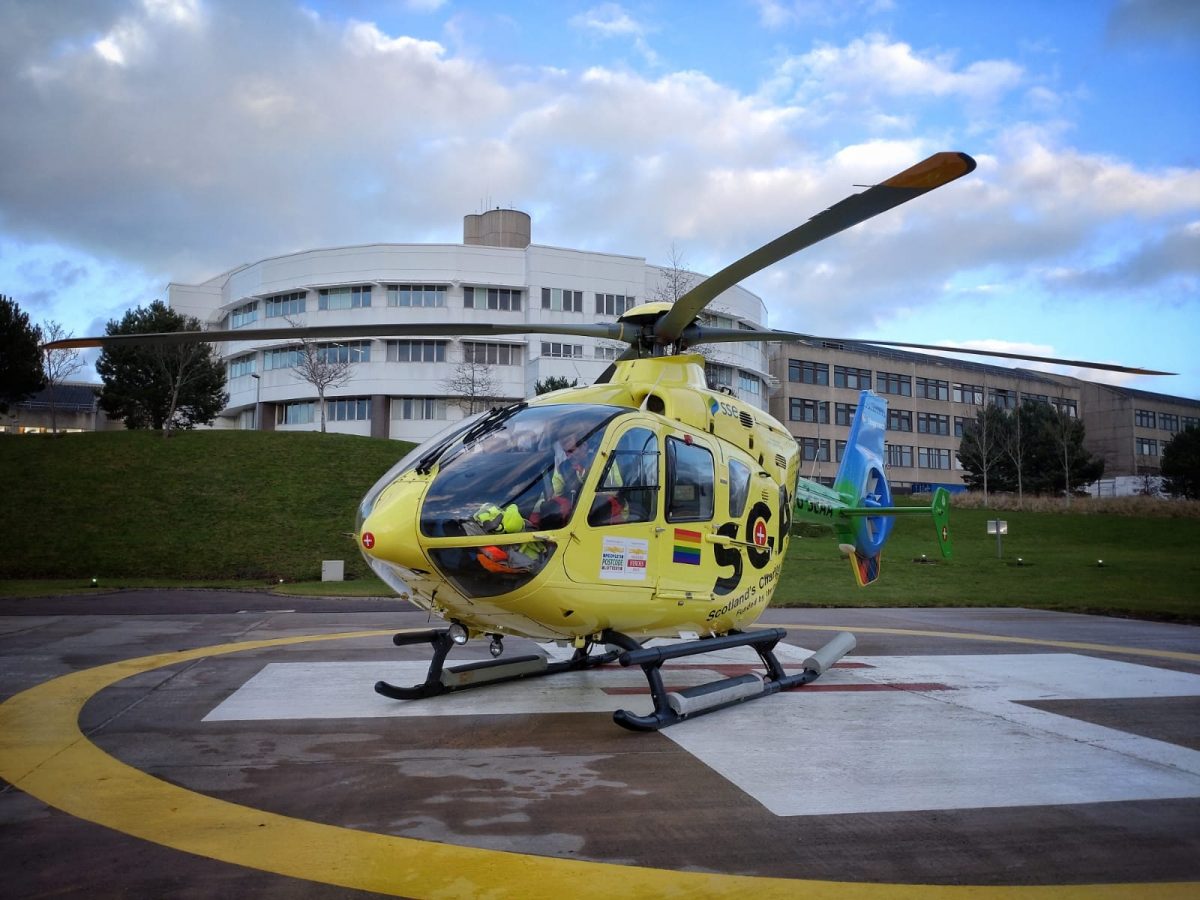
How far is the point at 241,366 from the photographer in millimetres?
63312

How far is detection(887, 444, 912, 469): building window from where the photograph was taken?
242 ft

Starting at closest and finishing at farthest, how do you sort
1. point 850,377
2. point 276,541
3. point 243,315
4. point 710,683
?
point 710,683, point 276,541, point 243,315, point 850,377

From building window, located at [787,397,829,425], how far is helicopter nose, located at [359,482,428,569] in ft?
216

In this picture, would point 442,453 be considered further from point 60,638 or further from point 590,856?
point 60,638

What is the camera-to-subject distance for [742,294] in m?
61.7

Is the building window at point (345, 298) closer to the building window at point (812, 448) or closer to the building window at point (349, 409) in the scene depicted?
the building window at point (349, 409)

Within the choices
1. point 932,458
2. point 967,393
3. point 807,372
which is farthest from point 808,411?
point 967,393

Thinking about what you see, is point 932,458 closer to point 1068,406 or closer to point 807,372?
point 807,372

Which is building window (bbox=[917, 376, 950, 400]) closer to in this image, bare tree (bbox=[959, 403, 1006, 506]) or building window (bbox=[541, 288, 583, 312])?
bare tree (bbox=[959, 403, 1006, 506])

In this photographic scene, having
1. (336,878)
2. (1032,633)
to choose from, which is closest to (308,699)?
(336,878)

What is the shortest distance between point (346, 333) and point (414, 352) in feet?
163

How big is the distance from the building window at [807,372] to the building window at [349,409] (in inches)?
1351

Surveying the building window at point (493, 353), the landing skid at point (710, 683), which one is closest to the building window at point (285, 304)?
the building window at point (493, 353)

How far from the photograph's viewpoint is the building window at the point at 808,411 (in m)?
70.1
